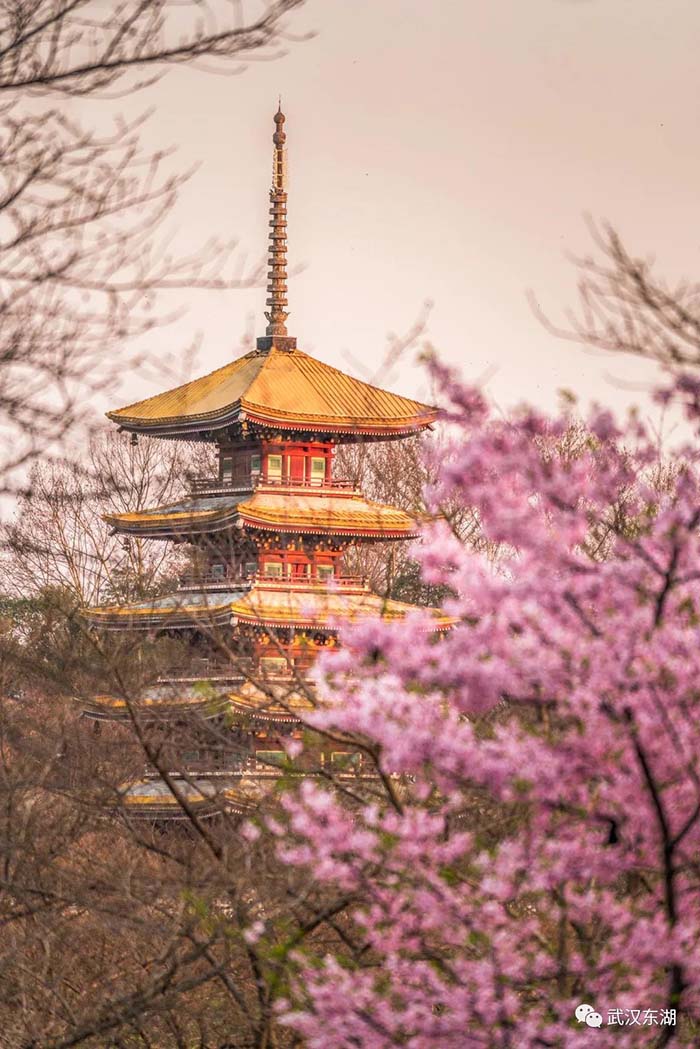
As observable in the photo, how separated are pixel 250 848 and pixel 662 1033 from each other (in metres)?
3.45

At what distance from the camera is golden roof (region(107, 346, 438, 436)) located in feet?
99.8

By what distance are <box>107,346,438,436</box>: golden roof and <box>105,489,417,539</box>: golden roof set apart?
120 cm

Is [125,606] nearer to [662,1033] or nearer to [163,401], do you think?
[163,401]

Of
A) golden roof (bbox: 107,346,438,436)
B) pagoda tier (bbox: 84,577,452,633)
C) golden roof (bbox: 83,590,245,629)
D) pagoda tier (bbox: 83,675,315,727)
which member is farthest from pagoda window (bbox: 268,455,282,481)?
pagoda tier (bbox: 83,675,315,727)

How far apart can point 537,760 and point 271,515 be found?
24.1 m

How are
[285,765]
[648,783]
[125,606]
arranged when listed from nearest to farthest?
[648,783]
[285,765]
[125,606]

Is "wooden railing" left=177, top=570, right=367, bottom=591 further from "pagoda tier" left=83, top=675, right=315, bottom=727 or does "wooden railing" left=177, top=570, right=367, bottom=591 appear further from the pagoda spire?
"pagoda tier" left=83, top=675, right=315, bottom=727

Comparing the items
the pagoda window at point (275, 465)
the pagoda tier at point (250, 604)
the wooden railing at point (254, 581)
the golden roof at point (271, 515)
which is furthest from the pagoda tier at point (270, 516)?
the pagoda tier at point (250, 604)

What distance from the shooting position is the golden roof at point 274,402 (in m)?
30.4

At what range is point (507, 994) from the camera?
18.9 ft

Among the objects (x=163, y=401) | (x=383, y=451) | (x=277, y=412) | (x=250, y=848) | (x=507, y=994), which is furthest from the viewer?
(x=383, y=451)

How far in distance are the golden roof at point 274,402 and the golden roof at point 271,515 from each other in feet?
3.93

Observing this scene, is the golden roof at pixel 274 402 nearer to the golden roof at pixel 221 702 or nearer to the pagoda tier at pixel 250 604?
the pagoda tier at pixel 250 604

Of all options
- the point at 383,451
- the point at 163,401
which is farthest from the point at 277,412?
the point at 383,451
